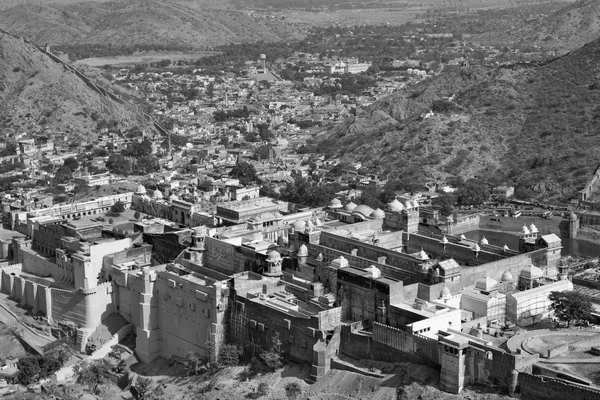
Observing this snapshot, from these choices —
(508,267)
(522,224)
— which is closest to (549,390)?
(508,267)

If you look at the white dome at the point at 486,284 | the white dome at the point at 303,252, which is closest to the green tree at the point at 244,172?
the white dome at the point at 303,252

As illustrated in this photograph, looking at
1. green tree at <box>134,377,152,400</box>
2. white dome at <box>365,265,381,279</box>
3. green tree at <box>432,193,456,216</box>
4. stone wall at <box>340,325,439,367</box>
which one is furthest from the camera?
green tree at <box>432,193,456,216</box>

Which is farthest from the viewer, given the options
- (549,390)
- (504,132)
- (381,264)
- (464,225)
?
(504,132)

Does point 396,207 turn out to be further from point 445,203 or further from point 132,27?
point 132,27

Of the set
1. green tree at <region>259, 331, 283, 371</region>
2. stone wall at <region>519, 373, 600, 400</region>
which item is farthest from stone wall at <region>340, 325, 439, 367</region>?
stone wall at <region>519, 373, 600, 400</region>

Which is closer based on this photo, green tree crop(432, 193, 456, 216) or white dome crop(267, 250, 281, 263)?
white dome crop(267, 250, 281, 263)

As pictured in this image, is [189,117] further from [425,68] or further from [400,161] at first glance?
[425,68]

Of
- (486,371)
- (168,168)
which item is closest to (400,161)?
(168,168)

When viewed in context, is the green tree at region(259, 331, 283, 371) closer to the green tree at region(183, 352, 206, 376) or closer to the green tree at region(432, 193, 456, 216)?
the green tree at region(183, 352, 206, 376)
